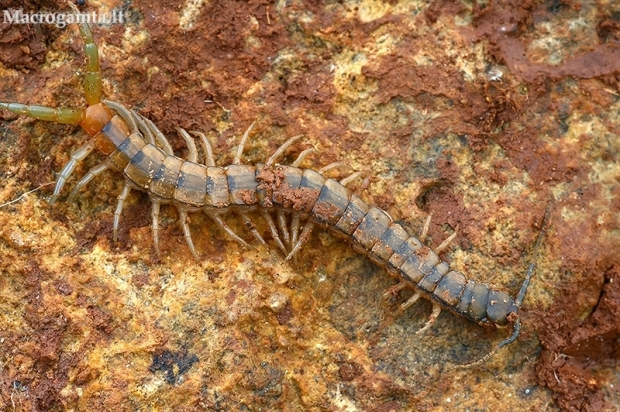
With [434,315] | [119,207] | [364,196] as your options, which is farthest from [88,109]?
[434,315]

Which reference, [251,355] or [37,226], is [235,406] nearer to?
[251,355]

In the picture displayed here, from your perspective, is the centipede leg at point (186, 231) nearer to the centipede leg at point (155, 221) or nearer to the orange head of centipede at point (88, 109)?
the centipede leg at point (155, 221)

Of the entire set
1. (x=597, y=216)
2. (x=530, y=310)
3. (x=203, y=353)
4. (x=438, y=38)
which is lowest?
(x=530, y=310)

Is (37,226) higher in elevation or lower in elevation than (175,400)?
higher

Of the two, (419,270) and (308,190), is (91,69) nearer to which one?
(308,190)

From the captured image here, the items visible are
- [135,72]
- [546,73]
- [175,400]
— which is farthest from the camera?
[546,73]

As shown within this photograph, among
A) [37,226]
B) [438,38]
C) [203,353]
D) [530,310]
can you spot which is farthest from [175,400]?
[438,38]
